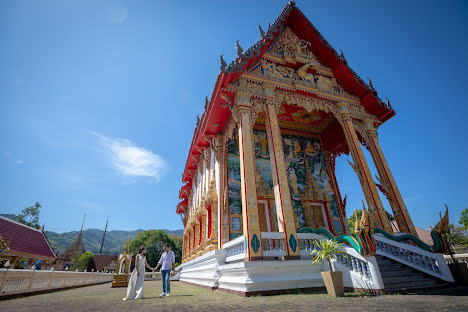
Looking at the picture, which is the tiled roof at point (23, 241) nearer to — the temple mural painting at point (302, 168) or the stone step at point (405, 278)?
the temple mural painting at point (302, 168)

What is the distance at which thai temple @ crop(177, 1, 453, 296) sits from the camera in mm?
5246

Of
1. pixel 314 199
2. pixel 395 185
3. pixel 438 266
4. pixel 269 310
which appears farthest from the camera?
pixel 314 199

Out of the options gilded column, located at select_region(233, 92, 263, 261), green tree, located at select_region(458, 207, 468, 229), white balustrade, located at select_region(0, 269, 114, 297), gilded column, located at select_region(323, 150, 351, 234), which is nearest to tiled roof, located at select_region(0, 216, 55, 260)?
white balustrade, located at select_region(0, 269, 114, 297)

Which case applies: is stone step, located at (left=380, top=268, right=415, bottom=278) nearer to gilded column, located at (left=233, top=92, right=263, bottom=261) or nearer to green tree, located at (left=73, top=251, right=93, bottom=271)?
gilded column, located at (left=233, top=92, right=263, bottom=261)

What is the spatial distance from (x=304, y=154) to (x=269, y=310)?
378 inches

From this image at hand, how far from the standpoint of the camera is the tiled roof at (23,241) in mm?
13566

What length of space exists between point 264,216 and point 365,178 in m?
4.15

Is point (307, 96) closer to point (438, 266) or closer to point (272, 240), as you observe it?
point (272, 240)

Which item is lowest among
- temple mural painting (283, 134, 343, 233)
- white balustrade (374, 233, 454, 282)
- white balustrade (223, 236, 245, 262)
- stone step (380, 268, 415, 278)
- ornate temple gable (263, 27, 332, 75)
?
stone step (380, 268, 415, 278)

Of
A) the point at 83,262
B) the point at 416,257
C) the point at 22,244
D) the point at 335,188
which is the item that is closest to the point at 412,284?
the point at 416,257

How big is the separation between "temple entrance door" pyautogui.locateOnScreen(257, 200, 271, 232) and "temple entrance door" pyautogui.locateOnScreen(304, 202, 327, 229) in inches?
80.2

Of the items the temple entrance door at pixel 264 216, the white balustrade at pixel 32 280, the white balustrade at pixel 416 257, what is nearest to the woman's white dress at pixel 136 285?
the white balustrade at pixel 32 280

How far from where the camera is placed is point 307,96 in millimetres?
9445

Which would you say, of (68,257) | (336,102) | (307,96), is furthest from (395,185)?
(68,257)
